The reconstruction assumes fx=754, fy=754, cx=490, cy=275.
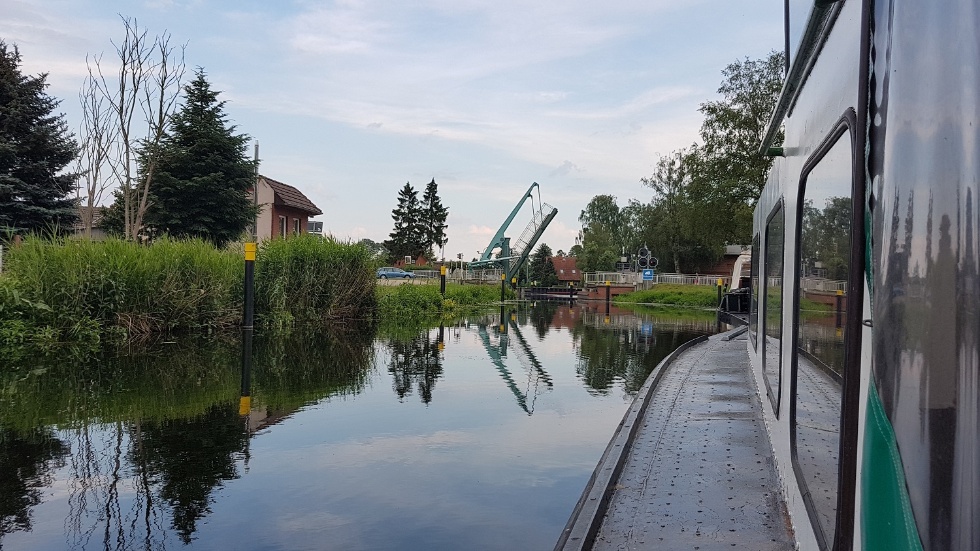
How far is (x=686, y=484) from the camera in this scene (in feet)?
15.3

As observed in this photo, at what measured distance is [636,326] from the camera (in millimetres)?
21047

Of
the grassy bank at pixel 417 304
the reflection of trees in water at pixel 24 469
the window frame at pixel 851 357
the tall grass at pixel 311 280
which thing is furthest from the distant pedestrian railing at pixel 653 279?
the window frame at pixel 851 357

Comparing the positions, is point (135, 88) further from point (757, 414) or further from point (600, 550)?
point (600, 550)

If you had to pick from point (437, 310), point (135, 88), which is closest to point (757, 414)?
point (437, 310)

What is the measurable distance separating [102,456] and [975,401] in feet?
18.8

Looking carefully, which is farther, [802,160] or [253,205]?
[253,205]

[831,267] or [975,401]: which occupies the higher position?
[831,267]

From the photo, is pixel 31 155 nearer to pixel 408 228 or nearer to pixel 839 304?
pixel 839 304

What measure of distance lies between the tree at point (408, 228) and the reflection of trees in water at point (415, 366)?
6362 centimetres

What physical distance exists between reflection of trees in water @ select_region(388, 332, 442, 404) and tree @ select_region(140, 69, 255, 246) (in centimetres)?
1601

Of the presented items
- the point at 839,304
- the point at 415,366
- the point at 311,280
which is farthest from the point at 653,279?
the point at 839,304

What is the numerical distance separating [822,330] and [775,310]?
233 cm

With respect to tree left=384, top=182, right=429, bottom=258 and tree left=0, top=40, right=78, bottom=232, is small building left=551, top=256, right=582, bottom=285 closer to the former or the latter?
tree left=384, top=182, right=429, bottom=258

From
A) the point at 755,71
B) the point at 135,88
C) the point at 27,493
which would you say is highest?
the point at 755,71
